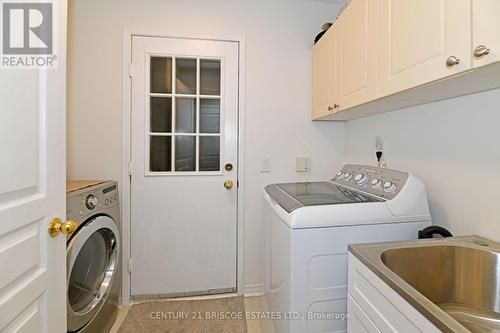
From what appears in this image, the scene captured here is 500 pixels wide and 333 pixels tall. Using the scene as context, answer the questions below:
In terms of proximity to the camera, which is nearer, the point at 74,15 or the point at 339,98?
the point at 339,98

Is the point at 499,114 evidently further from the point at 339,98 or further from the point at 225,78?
the point at 225,78

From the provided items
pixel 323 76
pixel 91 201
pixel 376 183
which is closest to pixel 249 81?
pixel 323 76

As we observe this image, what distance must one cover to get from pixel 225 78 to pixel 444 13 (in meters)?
1.49

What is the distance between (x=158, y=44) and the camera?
1.93 metres

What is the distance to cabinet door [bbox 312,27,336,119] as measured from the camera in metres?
1.69

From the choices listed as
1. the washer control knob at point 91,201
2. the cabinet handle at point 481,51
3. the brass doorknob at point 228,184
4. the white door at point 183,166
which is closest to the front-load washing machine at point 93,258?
the washer control knob at point 91,201

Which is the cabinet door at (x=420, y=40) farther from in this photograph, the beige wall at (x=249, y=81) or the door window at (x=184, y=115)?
the door window at (x=184, y=115)

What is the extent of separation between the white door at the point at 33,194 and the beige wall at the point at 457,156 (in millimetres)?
1717

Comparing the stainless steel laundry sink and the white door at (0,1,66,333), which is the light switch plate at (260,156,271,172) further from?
the white door at (0,1,66,333)

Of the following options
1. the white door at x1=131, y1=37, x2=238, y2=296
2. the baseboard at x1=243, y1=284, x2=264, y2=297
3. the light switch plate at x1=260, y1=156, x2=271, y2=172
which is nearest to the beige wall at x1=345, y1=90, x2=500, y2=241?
the light switch plate at x1=260, y1=156, x2=271, y2=172

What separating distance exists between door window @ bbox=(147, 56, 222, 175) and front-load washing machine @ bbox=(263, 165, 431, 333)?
1004mm

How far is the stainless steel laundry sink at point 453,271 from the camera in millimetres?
863

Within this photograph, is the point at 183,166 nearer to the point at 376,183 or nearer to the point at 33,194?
the point at 33,194

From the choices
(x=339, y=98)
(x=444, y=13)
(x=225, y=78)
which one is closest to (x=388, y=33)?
(x=444, y=13)
